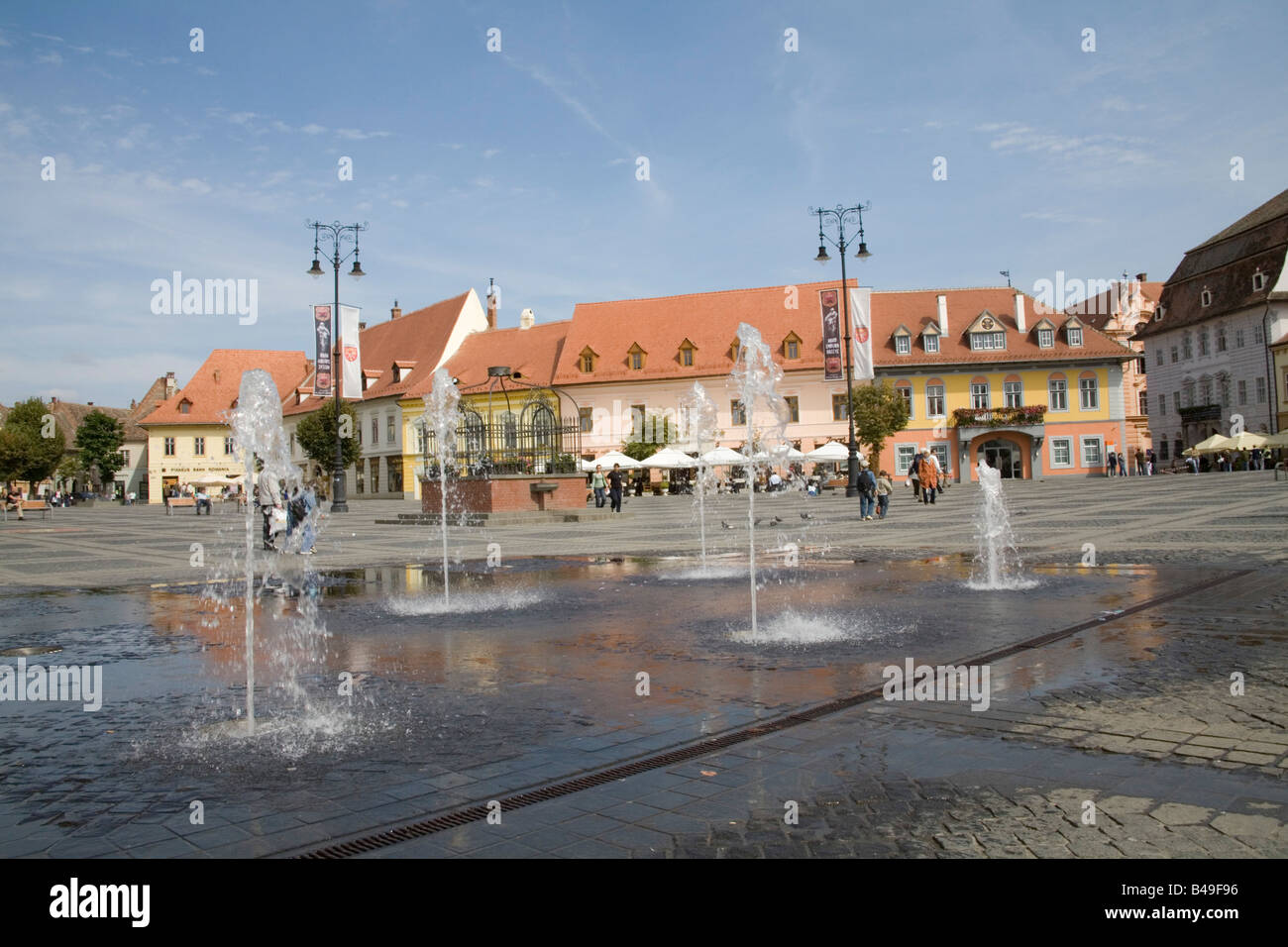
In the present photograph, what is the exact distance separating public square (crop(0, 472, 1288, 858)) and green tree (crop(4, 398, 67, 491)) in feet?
263

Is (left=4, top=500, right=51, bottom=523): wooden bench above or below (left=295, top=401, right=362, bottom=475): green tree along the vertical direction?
below

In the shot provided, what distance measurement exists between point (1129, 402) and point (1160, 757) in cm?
8424

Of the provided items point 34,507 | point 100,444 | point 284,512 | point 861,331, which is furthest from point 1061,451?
point 100,444

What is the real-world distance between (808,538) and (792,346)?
41827mm

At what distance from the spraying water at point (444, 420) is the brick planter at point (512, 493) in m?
1.05

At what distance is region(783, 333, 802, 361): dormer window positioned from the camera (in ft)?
199

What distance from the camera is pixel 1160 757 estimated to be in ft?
15.0

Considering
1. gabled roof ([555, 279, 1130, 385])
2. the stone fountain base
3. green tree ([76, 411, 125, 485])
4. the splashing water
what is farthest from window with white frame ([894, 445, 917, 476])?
green tree ([76, 411, 125, 485])

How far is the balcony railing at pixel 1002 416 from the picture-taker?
192 feet

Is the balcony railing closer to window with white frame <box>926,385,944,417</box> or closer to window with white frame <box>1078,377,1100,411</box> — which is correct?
window with white frame <box>926,385,944,417</box>

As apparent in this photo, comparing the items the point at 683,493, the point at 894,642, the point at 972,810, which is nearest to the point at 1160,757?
the point at 972,810

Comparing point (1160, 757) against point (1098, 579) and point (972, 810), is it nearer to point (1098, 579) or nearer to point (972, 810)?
point (972, 810)

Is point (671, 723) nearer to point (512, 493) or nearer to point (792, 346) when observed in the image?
point (512, 493)

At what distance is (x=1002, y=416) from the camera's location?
193ft
